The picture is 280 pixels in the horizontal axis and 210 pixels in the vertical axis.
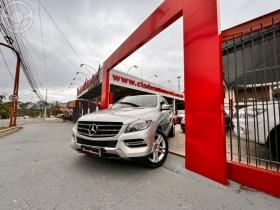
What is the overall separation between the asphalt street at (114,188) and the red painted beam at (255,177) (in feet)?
0.33

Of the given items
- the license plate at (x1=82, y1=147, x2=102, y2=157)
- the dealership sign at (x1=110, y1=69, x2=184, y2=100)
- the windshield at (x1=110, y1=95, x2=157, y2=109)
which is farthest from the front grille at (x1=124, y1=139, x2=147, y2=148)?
the dealership sign at (x1=110, y1=69, x2=184, y2=100)

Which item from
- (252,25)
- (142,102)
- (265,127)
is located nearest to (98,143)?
(142,102)

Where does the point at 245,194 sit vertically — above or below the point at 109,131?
below

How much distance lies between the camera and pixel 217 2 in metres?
2.45

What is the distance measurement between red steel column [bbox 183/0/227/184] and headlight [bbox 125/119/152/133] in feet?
2.71

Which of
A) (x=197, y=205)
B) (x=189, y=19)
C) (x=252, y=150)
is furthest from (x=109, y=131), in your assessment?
(x=252, y=150)

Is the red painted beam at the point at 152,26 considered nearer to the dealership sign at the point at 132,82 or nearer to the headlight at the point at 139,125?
the headlight at the point at 139,125

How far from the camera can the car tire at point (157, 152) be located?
2.74 m

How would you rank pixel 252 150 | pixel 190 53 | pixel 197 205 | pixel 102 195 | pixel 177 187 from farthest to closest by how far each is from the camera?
pixel 252 150 < pixel 190 53 < pixel 177 187 < pixel 102 195 < pixel 197 205

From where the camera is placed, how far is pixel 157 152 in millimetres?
2865

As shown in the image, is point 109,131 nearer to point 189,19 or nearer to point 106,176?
point 106,176

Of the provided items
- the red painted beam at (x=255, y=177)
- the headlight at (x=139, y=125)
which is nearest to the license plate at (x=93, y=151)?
the headlight at (x=139, y=125)

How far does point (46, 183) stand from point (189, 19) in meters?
3.86

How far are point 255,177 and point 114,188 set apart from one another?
2094 mm
